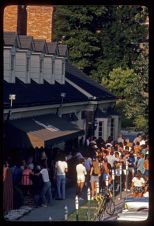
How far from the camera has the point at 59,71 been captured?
6.44 feet

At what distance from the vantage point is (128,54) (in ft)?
6.07

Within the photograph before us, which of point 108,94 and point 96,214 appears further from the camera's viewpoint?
point 108,94

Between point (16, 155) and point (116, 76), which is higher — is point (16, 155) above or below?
below

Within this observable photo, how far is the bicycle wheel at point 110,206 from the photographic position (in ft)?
5.91

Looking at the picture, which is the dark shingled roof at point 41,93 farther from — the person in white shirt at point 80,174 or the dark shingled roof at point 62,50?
the person in white shirt at point 80,174

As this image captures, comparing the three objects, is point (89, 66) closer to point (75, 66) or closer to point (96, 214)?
point (75, 66)

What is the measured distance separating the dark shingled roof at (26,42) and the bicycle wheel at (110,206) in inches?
24.2

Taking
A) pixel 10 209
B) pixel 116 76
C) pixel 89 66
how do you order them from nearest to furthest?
pixel 10 209 → pixel 116 76 → pixel 89 66

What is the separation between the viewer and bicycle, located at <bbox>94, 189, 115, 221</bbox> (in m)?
1.77

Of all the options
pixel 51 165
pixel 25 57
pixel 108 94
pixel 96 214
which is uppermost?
pixel 25 57

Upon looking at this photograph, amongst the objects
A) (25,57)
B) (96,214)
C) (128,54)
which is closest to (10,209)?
(96,214)

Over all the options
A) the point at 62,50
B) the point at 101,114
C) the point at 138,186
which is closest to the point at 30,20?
the point at 62,50

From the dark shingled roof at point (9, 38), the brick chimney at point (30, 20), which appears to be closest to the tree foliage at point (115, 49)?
the brick chimney at point (30, 20)

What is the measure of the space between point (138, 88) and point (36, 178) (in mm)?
485
